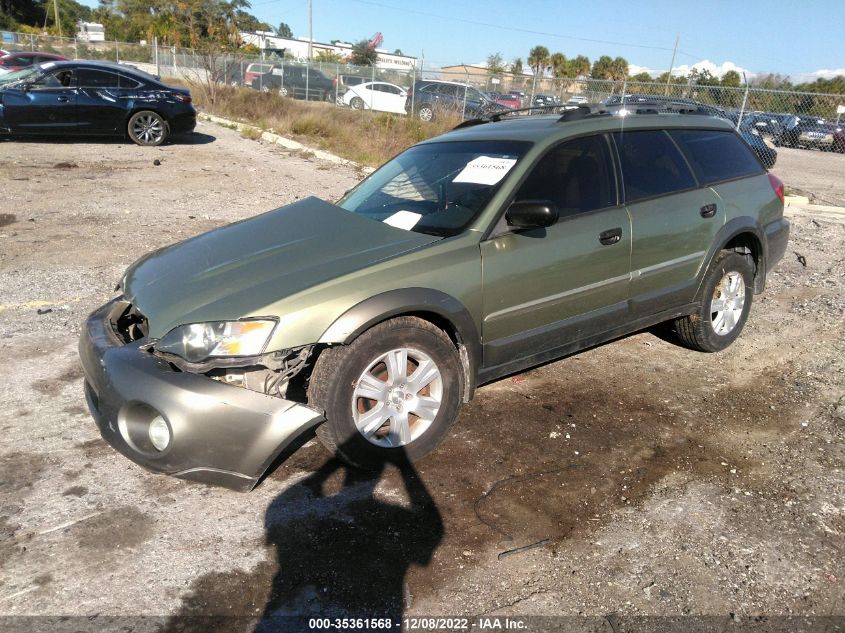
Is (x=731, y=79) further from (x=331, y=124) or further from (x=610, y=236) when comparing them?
(x=610, y=236)

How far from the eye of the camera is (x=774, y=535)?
3.04 meters

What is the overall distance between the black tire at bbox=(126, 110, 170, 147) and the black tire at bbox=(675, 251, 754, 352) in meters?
12.5

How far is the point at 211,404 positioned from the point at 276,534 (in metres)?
0.62

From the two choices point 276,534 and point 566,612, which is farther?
point 276,534

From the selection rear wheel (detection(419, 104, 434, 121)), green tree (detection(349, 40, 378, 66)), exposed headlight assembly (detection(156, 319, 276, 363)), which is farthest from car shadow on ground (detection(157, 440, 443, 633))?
green tree (detection(349, 40, 378, 66))

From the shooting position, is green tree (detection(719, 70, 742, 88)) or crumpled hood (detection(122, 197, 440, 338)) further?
green tree (detection(719, 70, 742, 88))

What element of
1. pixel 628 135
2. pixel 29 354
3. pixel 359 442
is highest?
pixel 628 135

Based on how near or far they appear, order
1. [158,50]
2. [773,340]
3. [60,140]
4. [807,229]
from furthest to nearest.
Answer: [158,50]
[60,140]
[807,229]
[773,340]

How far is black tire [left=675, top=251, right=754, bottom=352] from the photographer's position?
4.85m

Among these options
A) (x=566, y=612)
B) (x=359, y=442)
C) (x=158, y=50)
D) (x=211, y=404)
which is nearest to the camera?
(x=566, y=612)

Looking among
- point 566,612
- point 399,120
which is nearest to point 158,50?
point 399,120

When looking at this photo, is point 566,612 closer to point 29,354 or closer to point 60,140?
point 29,354

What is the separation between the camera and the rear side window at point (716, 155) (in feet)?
15.6

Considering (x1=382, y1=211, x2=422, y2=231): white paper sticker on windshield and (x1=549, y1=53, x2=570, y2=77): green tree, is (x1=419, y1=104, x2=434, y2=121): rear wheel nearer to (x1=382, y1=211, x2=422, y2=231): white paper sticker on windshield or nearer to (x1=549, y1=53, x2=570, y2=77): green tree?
(x1=382, y1=211, x2=422, y2=231): white paper sticker on windshield
